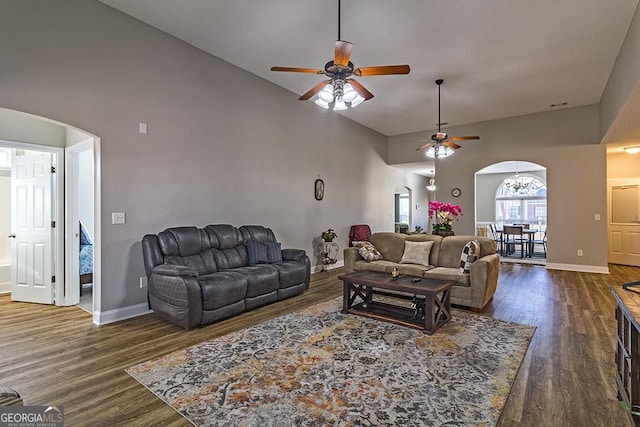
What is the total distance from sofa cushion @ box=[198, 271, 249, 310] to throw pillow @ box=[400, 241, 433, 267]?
8.20ft

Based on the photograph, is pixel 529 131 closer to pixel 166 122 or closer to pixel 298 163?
pixel 298 163

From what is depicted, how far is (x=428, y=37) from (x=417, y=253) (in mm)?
3006

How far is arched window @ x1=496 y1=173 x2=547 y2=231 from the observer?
1142cm

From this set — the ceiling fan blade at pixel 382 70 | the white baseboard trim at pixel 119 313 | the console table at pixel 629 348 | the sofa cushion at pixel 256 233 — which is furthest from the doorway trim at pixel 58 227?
the console table at pixel 629 348

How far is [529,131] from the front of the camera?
735 centimetres

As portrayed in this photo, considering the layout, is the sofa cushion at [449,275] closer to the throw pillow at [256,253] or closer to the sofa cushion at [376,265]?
the sofa cushion at [376,265]

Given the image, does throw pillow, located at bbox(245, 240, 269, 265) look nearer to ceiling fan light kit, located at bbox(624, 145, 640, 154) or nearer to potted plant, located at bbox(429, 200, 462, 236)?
potted plant, located at bbox(429, 200, 462, 236)

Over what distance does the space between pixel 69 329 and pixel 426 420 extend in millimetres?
3678

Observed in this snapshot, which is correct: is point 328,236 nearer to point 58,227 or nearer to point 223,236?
point 223,236

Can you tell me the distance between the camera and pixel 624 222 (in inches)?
302

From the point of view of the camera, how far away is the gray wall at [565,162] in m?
6.67

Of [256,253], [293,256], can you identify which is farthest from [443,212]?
[256,253]

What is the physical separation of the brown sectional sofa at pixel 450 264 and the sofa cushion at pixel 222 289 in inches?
78.7

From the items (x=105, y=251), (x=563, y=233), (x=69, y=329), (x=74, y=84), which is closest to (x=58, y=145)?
(x=74, y=84)
